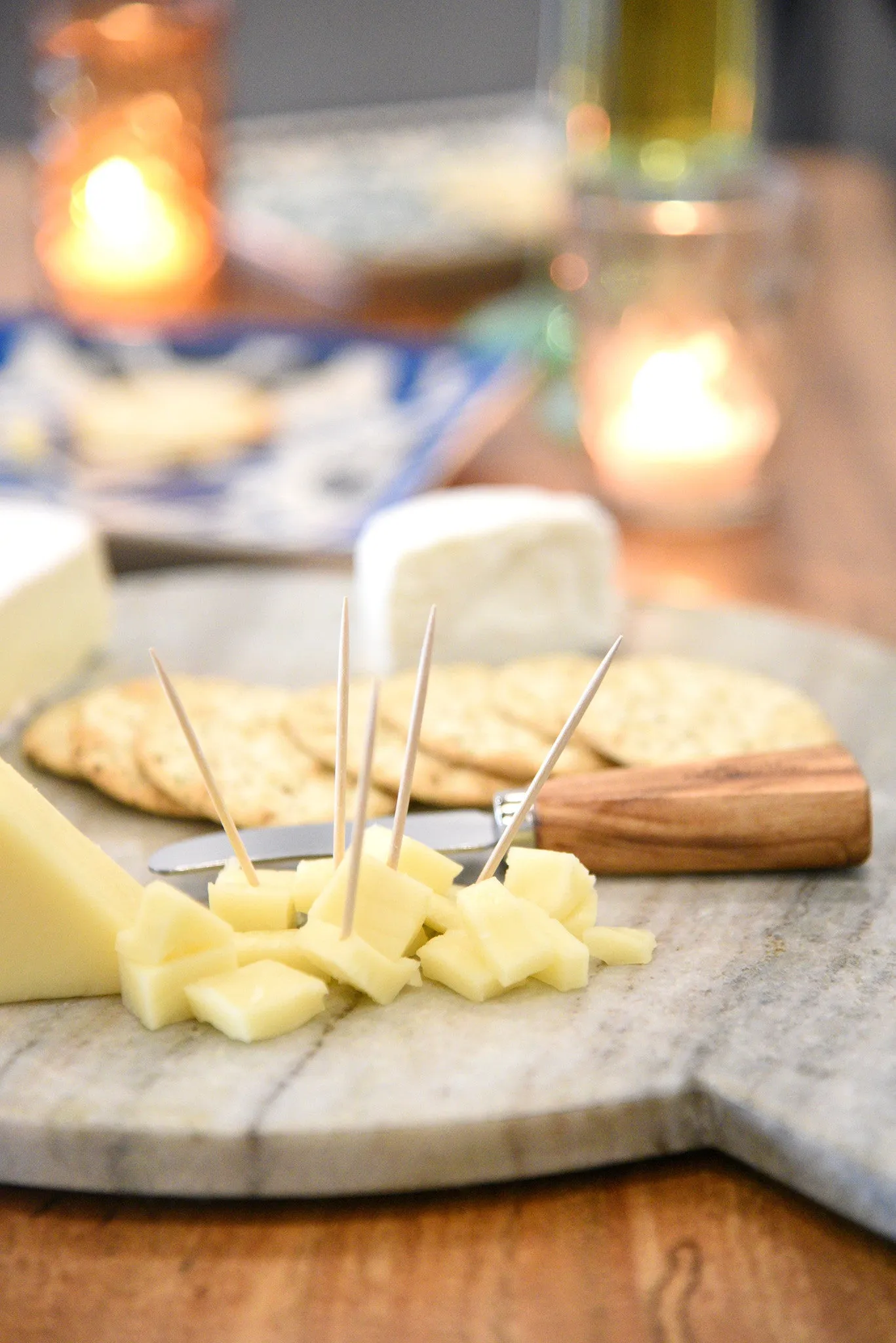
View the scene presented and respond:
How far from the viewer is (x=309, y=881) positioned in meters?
1.14

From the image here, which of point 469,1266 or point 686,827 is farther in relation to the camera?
point 686,827

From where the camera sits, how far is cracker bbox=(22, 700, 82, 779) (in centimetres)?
141

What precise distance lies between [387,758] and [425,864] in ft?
0.78

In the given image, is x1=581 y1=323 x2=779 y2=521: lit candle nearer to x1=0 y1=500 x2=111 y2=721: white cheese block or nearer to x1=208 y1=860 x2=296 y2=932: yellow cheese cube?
x1=0 y1=500 x2=111 y2=721: white cheese block

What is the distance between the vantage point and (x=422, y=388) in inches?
93.0

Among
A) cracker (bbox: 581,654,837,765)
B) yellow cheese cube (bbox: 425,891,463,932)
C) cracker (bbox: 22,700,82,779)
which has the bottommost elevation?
cracker (bbox: 22,700,82,779)

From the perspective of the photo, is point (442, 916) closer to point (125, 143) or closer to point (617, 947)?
point (617, 947)

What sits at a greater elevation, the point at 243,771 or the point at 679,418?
the point at 679,418

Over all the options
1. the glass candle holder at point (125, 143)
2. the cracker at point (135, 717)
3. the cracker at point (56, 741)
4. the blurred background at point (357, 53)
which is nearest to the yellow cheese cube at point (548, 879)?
the cracker at point (135, 717)

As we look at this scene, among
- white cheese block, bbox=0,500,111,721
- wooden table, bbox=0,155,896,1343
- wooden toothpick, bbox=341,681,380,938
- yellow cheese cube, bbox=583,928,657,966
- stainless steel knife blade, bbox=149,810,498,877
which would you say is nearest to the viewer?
wooden table, bbox=0,155,896,1343

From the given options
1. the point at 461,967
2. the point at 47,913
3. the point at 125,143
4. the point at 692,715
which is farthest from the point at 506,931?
the point at 125,143

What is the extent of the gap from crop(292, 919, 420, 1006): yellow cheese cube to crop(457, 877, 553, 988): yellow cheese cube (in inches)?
2.2

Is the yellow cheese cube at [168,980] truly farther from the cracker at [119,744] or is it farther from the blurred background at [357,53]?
the blurred background at [357,53]

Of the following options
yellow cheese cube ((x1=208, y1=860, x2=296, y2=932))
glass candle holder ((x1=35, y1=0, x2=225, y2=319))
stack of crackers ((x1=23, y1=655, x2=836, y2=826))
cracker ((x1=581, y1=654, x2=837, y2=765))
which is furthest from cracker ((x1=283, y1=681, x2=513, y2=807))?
glass candle holder ((x1=35, y1=0, x2=225, y2=319))
